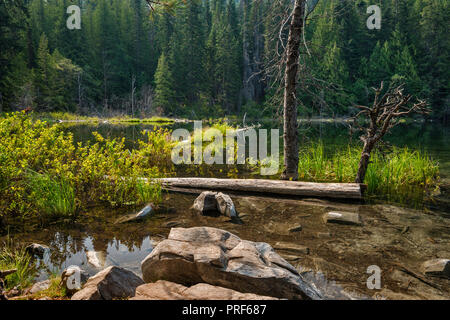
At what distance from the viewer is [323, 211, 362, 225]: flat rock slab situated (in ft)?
19.0

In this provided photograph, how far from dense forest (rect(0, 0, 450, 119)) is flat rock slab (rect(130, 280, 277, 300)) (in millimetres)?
41021

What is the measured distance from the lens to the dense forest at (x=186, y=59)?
4505 centimetres

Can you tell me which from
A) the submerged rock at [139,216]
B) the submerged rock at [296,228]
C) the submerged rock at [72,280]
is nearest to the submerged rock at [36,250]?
the submerged rock at [72,280]

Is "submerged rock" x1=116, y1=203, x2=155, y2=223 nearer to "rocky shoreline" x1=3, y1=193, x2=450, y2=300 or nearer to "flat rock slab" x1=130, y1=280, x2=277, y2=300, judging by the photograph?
"rocky shoreline" x1=3, y1=193, x2=450, y2=300

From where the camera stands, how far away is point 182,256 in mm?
3248

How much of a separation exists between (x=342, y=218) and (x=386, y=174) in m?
3.50

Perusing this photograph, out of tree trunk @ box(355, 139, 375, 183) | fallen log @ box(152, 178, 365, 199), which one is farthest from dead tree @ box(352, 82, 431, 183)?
fallen log @ box(152, 178, 365, 199)

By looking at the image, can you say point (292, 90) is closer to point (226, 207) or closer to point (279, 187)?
point (279, 187)

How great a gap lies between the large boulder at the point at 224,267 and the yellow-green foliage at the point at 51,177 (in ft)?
10.8

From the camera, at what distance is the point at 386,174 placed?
27.6ft

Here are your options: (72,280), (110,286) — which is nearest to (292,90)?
(110,286)

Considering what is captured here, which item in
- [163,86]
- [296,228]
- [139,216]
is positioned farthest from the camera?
[163,86]
